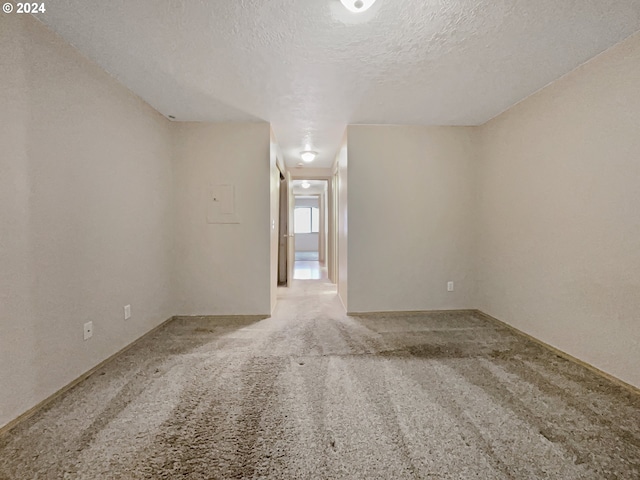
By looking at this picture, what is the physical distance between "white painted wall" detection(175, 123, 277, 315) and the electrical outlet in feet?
4.01

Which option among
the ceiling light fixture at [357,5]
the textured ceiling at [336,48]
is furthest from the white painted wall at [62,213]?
the ceiling light fixture at [357,5]

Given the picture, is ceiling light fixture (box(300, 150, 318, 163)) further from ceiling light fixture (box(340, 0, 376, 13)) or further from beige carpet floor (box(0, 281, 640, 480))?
beige carpet floor (box(0, 281, 640, 480))

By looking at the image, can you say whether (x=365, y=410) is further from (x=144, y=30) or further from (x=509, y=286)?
(x=144, y=30)

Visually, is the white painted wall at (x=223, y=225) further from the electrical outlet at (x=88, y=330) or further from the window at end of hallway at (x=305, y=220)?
the window at end of hallway at (x=305, y=220)

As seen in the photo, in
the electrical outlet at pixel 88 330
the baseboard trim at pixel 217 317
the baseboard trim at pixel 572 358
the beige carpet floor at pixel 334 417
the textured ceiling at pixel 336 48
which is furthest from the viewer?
the baseboard trim at pixel 217 317

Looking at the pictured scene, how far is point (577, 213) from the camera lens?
2.15m

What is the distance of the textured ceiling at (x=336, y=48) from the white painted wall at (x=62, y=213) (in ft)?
0.83

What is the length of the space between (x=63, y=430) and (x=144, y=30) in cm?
236

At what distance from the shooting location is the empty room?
4.59 ft

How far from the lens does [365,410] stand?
1.58 meters

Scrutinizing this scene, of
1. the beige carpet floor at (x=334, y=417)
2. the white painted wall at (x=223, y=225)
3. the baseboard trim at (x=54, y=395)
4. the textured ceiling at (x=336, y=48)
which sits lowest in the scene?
the beige carpet floor at (x=334, y=417)

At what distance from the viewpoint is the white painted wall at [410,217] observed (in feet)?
10.9

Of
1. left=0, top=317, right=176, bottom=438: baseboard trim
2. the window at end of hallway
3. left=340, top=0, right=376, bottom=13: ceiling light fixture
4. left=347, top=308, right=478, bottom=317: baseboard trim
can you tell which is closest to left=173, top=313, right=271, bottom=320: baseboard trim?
left=0, top=317, right=176, bottom=438: baseboard trim

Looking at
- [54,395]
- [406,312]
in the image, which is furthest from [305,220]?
[54,395]
